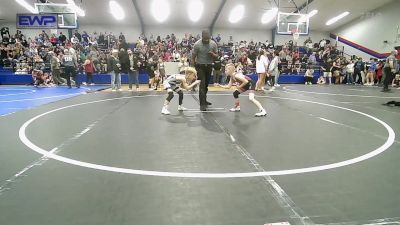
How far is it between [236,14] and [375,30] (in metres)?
10.8

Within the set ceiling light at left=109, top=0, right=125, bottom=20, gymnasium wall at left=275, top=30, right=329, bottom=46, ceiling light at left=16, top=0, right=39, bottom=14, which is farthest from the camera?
gymnasium wall at left=275, top=30, right=329, bottom=46

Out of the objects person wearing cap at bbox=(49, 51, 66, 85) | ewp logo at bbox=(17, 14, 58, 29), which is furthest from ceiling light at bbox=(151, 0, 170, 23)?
person wearing cap at bbox=(49, 51, 66, 85)

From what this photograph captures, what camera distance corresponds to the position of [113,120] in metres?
5.87

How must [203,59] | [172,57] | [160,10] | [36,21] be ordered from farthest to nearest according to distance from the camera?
[160,10] → [172,57] → [36,21] → [203,59]

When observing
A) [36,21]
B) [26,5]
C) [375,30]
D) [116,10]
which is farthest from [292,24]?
[26,5]

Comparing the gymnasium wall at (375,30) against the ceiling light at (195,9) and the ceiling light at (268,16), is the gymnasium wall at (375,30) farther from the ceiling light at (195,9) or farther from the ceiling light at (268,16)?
the ceiling light at (195,9)

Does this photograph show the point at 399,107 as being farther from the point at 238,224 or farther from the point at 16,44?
the point at 16,44

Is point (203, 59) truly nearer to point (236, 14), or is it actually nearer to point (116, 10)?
point (116, 10)

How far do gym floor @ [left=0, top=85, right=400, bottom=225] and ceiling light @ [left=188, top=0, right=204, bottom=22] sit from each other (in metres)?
19.1

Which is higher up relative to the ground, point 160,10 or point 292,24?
point 160,10

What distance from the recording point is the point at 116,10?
24.1 metres

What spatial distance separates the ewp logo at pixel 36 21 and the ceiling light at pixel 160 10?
788cm

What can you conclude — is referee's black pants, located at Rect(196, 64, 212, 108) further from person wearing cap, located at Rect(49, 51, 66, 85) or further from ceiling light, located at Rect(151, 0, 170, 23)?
ceiling light, located at Rect(151, 0, 170, 23)

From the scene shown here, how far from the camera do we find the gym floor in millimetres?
2262
